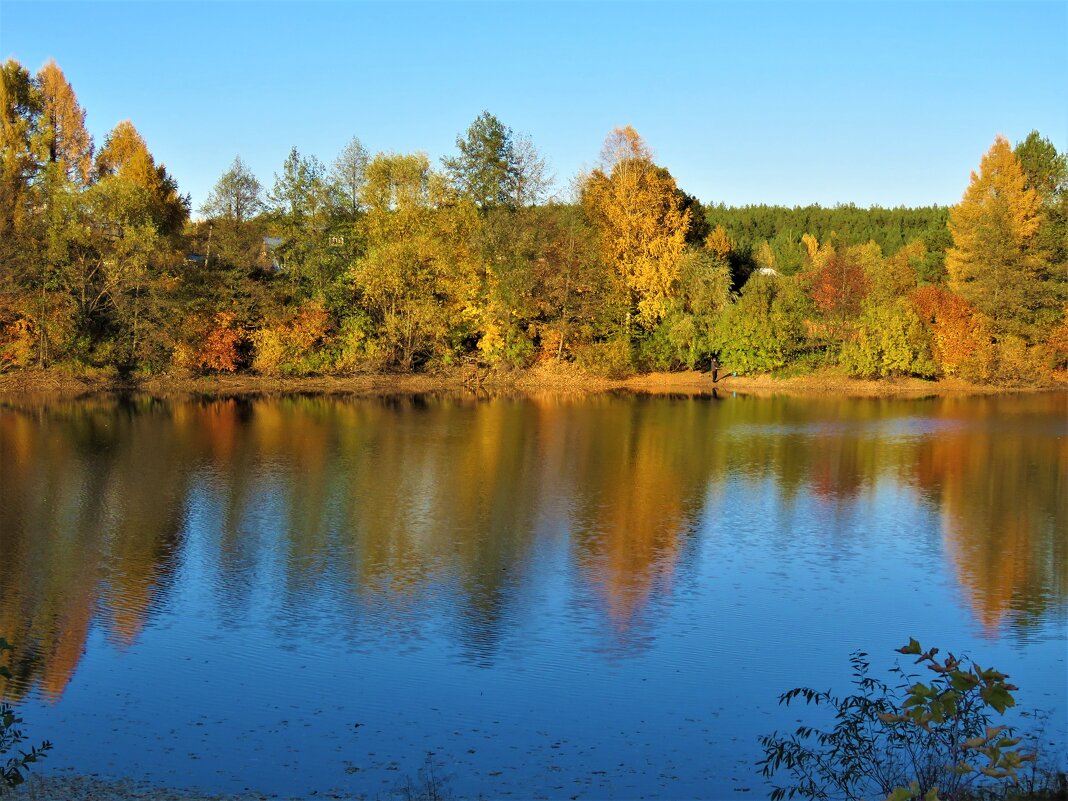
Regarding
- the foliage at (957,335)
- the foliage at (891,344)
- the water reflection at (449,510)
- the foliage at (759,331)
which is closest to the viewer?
the water reflection at (449,510)

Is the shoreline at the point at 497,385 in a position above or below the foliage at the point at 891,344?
below

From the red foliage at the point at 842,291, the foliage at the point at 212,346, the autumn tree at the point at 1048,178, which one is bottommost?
the foliage at the point at 212,346

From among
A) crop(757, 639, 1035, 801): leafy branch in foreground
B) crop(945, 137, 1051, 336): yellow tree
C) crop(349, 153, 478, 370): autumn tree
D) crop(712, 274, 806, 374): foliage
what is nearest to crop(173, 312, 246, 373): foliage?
crop(349, 153, 478, 370): autumn tree

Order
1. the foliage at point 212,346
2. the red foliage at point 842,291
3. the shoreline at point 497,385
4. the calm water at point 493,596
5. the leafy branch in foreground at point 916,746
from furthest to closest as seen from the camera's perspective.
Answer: the red foliage at point 842,291
the foliage at point 212,346
the shoreline at point 497,385
the calm water at point 493,596
the leafy branch in foreground at point 916,746

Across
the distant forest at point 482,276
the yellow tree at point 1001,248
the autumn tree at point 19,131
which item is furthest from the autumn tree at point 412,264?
the yellow tree at point 1001,248

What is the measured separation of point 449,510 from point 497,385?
1074 inches

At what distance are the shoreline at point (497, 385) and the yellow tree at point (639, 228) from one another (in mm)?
4024

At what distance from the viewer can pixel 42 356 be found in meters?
40.9

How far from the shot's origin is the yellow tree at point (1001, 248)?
44.0 meters

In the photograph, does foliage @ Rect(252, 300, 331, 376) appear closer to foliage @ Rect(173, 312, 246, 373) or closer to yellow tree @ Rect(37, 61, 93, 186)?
foliage @ Rect(173, 312, 246, 373)

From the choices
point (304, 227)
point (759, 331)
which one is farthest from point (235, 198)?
point (759, 331)

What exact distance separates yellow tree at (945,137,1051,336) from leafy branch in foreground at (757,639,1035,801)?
1522 inches

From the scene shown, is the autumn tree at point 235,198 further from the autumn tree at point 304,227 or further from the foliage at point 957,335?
the foliage at point 957,335

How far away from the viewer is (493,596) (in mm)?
13852
